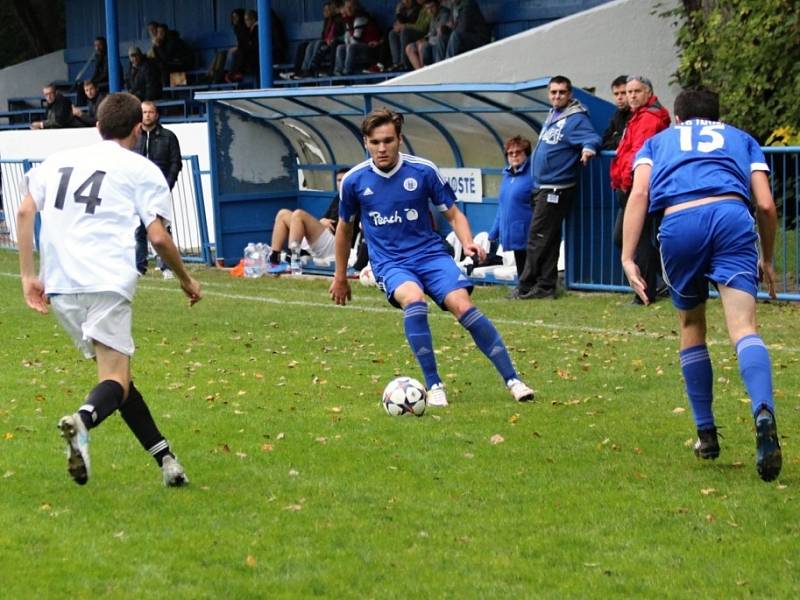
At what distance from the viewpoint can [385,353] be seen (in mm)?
11109

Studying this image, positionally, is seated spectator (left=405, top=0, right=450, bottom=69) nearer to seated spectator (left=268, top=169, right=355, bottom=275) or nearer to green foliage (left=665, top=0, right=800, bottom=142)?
seated spectator (left=268, top=169, right=355, bottom=275)

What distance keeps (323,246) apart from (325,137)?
184 cm

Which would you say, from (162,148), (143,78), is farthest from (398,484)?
(143,78)

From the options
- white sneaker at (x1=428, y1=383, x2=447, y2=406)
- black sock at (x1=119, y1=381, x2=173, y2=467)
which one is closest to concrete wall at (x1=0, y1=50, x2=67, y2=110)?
white sneaker at (x1=428, y1=383, x2=447, y2=406)

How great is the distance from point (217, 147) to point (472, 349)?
8924 mm

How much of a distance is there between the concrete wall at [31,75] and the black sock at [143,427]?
2984 centimetres

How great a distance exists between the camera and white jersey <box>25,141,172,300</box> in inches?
248

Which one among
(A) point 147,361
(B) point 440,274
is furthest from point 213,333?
(B) point 440,274

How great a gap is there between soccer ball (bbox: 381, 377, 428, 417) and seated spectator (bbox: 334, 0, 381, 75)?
50.2 feet

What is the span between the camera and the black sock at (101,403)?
615 centimetres

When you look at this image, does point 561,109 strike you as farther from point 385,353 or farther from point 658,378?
point 658,378

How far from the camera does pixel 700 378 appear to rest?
6.92 meters

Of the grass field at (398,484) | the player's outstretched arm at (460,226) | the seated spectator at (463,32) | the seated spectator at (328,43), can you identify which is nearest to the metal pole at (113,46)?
the seated spectator at (328,43)

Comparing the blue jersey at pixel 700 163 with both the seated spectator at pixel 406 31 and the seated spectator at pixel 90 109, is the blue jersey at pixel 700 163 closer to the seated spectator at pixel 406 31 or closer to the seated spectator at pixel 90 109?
the seated spectator at pixel 406 31
